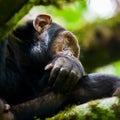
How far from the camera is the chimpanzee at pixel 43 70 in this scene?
235 cm

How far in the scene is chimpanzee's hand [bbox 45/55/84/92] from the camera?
2316 mm

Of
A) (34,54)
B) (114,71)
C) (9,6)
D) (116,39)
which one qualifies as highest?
(9,6)

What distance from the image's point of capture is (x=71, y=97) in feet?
7.85

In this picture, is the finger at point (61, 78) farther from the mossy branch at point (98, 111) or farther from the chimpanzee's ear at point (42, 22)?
the chimpanzee's ear at point (42, 22)

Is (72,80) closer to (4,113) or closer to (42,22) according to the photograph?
(4,113)

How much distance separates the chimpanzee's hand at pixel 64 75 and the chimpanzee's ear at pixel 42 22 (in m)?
0.53

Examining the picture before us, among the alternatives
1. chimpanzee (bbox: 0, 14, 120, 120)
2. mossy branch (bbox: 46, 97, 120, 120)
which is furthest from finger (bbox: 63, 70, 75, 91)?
mossy branch (bbox: 46, 97, 120, 120)

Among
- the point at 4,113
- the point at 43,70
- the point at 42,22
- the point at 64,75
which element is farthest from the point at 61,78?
the point at 42,22

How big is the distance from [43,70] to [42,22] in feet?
1.01

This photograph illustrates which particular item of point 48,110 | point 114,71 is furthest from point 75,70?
point 114,71

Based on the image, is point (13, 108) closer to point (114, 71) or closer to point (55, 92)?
point (55, 92)

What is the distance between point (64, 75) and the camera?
231 cm

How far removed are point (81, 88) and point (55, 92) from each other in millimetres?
130

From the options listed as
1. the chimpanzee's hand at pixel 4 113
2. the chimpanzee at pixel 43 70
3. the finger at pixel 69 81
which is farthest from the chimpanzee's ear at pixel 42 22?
the chimpanzee's hand at pixel 4 113
